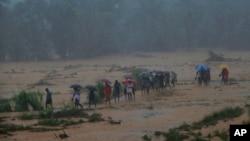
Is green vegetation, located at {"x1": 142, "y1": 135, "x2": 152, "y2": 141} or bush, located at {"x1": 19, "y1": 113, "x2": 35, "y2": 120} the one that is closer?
green vegetation, located at {"x1": 142, "y1": 135, "x2": 152, "y2": 141}

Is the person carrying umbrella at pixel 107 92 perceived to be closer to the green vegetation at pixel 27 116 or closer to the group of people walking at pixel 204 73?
the green vegetation at pixel 27 116

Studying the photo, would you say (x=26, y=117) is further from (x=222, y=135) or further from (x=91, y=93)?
(x=222, y=135)

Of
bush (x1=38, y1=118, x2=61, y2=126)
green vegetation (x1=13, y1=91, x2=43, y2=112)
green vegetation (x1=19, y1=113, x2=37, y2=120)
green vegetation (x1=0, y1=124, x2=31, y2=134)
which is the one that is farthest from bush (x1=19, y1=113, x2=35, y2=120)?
green vegetation (x1=13, y1=91, x2=43, y2=112)

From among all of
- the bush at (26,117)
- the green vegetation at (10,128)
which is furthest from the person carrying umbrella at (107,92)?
the green vegetation at (10,128)

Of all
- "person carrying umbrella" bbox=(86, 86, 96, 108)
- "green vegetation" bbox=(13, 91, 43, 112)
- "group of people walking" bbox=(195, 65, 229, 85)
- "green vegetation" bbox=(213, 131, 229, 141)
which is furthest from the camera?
"group of people walking" bbox=(195, 65, 229, 85)

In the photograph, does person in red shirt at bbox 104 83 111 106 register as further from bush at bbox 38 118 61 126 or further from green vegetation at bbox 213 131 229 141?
green vegetation at bbox 213 131 229 141

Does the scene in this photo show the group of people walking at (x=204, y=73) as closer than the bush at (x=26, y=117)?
No

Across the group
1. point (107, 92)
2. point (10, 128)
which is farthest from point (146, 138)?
point (107, 92)

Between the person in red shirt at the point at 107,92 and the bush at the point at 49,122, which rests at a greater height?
the person in red shirt at the point at 107,92

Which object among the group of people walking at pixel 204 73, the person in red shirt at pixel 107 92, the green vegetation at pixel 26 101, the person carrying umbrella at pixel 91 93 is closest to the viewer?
the green vegetation at pixel 26 101

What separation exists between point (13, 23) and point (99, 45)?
609 inches

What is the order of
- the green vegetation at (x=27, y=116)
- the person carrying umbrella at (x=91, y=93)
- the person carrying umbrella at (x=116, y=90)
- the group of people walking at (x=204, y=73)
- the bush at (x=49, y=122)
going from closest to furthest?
the bush at (x=49, y=122) → the green vegetation at (x=27, y=116) → the person carrying umbrella at (x=91, y=93) → the person carrying umbrella at (x=116, y=90) → the group of people walking at (x=204, y=73)

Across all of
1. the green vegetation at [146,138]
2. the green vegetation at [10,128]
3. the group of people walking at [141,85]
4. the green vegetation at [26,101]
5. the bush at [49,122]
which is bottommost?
the green vegetation at [146,138]

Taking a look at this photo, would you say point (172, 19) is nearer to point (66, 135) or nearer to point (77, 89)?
point (77, 89)
